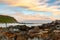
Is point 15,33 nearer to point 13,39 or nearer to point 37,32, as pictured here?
point 13,39

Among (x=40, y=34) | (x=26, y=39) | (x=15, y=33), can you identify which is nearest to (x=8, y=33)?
(x=15, y=33)

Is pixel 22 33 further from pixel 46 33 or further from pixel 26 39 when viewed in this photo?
pixel 46 33

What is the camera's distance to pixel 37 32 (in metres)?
15.1

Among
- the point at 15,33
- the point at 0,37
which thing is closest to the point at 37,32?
the point at 15,33

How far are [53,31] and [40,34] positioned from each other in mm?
915

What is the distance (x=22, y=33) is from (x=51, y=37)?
220 cm

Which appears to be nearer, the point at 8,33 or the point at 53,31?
the point at 53,31

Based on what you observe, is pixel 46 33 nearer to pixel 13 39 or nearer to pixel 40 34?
pixel 40 34

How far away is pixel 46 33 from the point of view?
14.9 m

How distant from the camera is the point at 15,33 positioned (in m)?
15.5

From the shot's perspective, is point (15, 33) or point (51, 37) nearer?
point (51, 37)

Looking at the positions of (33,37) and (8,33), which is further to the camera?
(8,33)

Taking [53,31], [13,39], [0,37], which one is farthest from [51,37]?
[0,37]

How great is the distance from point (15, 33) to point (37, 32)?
5.28 ft
